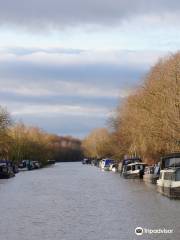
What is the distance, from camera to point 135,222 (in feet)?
116

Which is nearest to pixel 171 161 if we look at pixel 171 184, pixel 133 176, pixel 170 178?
pixel 170 178

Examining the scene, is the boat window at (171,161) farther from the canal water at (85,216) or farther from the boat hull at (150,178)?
the boat hull at (150,178)

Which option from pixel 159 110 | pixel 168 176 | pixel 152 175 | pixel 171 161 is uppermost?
pixel 159 110

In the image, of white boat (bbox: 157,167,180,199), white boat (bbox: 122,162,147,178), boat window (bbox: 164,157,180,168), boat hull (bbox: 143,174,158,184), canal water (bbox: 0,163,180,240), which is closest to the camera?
canal water (bbox: 0,163,180,240)

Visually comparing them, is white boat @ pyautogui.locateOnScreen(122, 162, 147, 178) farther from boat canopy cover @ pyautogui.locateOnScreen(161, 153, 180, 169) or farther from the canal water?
the canal water

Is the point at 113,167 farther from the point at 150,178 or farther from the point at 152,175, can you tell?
the point at 152,175

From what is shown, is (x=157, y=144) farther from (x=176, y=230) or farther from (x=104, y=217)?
(x=176, y=230)

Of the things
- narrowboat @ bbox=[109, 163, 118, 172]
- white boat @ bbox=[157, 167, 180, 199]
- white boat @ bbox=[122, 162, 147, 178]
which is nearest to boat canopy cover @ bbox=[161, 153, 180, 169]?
white boat @ bbox=[157, 167, 180, 199]

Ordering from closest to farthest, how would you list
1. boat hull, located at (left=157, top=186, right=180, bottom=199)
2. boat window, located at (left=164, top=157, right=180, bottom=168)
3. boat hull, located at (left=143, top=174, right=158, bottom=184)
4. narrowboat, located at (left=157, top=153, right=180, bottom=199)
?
boat hull, located at (left=157, top=186, right=180, bottom=199) < narrowboat, located at (left=157, top=153, right=180, bottom=199) < boat window, located at (left=164, top=157, right=180, bottom=168) < boat hull, located at (left=143, top=174, right=158, bottom=184)

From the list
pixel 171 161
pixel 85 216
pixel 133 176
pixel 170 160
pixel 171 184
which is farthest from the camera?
pixel 133 176

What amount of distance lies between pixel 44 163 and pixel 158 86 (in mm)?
130168

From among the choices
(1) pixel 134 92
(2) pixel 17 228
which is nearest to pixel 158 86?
(1) pixel 134 92

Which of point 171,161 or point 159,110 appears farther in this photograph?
point 159,110

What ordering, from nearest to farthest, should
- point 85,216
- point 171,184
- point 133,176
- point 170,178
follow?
1. point 85,216
2. point 171,184
3. point 170,178
4. point 133,176
